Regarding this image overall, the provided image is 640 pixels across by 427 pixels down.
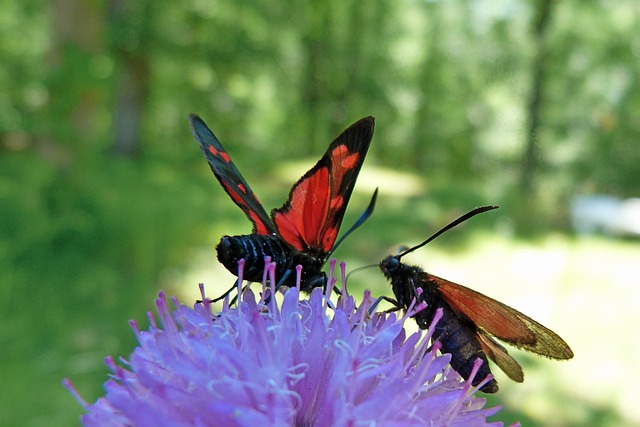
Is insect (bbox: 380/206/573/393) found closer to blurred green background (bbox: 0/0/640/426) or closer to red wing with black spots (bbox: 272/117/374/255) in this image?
red wing with black spots (bbox: 272/117/374/255)

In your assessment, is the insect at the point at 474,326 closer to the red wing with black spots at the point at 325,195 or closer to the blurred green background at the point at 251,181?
the red wing with black spots at the point at 325,195

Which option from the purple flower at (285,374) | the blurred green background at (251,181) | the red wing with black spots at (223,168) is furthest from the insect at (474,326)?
the blurred green background at (251,181)

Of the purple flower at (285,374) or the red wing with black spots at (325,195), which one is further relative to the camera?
the red wing with black spots at (325,195)

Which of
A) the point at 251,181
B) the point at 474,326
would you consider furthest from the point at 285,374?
the point at 251,181

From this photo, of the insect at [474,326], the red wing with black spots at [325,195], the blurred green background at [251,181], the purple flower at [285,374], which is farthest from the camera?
the blurred green background at [251,181]

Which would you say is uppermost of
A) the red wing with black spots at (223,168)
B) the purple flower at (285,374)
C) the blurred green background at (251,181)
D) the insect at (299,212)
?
the blurred green background at (251,181)

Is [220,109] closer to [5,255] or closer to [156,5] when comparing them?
[156,5]
